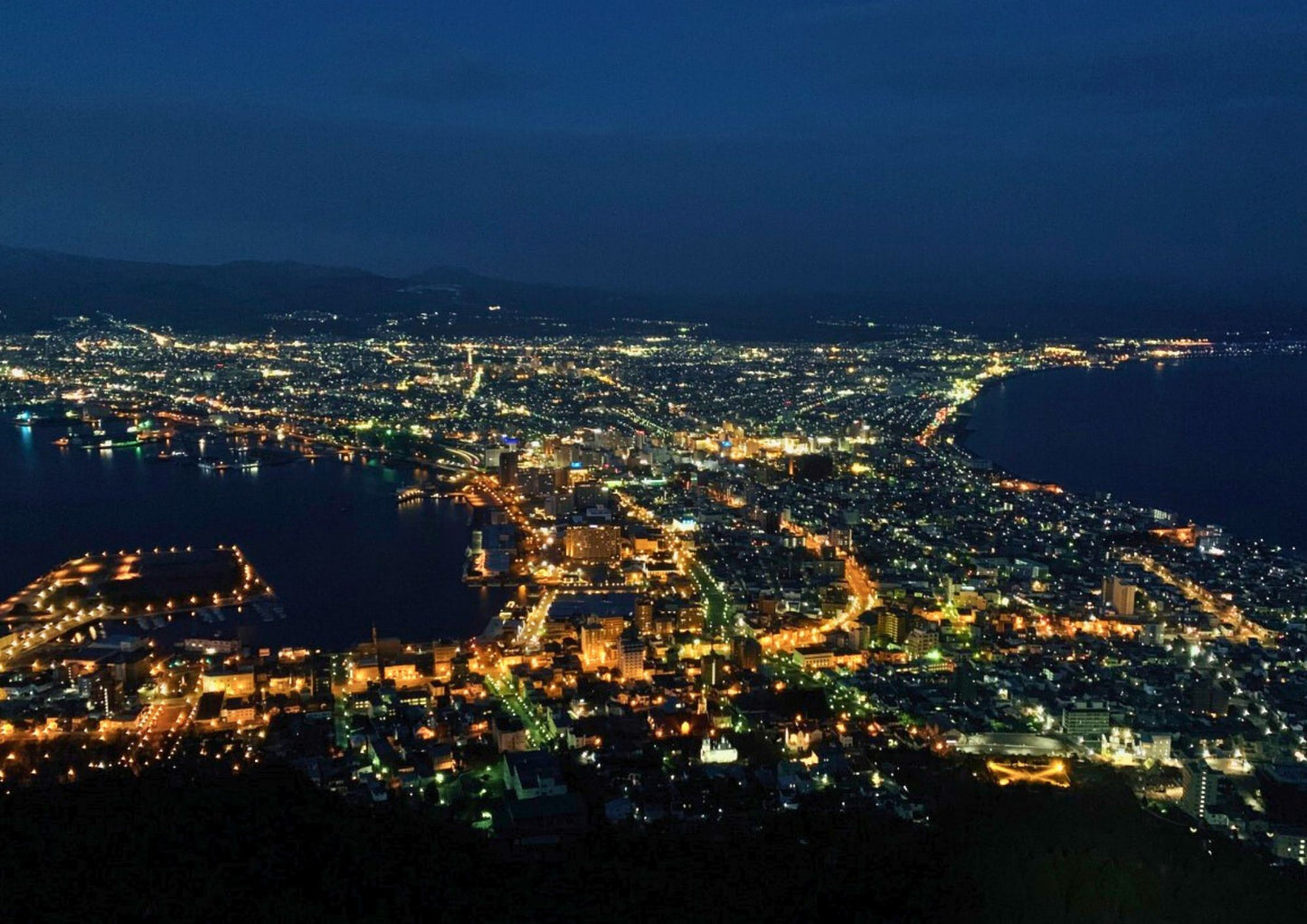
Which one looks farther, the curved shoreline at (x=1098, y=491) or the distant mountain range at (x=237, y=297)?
the distant mountain range at (x=237, y=297)

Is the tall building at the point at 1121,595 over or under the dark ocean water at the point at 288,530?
over

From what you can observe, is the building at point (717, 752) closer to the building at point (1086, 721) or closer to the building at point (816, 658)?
the building at point (816, 658)

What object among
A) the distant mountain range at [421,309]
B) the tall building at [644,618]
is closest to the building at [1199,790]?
the tall building at [644,618]

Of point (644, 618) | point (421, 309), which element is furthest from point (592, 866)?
point (421, 309)

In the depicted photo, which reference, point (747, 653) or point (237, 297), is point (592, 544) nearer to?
point (747, 653)

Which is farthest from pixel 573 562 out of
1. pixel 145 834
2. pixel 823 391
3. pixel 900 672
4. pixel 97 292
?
pixel 97 292

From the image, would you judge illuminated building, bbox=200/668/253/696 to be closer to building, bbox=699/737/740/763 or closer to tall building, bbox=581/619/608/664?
tall building, bbox=581/619/608/664
